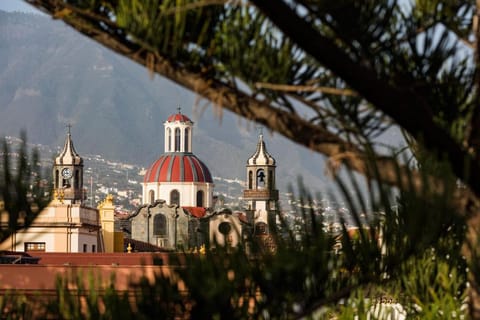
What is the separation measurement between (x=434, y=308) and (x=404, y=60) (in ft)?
7.94

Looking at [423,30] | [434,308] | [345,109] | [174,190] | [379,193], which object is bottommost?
[434,308]

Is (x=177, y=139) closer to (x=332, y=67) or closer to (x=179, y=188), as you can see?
(x=179, y=188)

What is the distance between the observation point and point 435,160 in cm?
466

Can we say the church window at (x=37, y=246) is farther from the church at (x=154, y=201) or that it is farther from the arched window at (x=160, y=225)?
the arched window at (x=160, y=225)

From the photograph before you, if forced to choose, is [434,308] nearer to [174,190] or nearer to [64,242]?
[64,242]

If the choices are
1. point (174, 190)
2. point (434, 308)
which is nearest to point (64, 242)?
point (174, 190)

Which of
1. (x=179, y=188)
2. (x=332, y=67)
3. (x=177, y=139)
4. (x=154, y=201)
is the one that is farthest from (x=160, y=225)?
(x=332, y=67)

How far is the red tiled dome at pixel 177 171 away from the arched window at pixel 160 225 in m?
5.85

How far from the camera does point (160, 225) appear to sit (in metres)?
98.9

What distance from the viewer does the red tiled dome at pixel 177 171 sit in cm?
10369

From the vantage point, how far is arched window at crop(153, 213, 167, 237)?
97938 mm

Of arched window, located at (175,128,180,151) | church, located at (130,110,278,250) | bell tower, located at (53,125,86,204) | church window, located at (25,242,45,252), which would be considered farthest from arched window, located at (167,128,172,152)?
church window, located at (25,242,45,252)

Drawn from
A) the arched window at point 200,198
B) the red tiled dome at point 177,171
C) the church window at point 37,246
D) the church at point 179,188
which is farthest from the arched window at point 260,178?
the church window at point 37,246

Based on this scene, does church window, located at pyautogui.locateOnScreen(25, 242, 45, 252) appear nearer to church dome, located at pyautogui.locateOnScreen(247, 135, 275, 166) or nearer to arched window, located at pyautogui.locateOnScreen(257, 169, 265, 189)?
church dome, located at pyautogui.locateOnScreen(247, 135, 275, 166)
